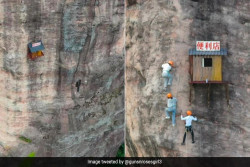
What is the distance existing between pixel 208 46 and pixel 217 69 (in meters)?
0.75

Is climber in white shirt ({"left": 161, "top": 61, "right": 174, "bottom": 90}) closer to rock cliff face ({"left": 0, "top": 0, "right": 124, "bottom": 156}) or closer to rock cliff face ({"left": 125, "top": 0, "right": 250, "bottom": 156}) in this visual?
rock cliff face ({"left": 125, "top": 0, "right": 250, "bottom": 156})

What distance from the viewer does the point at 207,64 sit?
1081 cm

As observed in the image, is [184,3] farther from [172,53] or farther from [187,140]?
[187,140]

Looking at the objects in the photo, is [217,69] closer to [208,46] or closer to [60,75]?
[208,46]

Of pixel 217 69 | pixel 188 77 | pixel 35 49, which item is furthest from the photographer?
pixel 35 49

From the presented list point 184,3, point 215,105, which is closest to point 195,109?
point 215,105

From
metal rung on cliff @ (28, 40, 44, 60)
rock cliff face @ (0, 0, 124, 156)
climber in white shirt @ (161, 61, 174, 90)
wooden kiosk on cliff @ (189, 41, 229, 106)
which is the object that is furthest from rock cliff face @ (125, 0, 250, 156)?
metal rung on cliff @ (28, 40, 44, 60)

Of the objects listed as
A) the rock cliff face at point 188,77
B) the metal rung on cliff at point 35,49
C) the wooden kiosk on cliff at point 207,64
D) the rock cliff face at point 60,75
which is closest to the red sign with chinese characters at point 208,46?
the wooden kiosk on cliff at point 207,64

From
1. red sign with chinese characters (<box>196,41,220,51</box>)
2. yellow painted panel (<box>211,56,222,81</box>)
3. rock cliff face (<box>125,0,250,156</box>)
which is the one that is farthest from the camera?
rock cliff face (<box>125,0,250,156</box>)

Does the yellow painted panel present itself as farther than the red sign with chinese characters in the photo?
No

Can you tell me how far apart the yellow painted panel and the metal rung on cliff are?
5.67m

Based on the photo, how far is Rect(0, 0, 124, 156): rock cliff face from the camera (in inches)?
482

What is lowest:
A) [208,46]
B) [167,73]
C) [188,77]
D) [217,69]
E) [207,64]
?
[188,77]

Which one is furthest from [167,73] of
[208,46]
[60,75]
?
[60,75]
